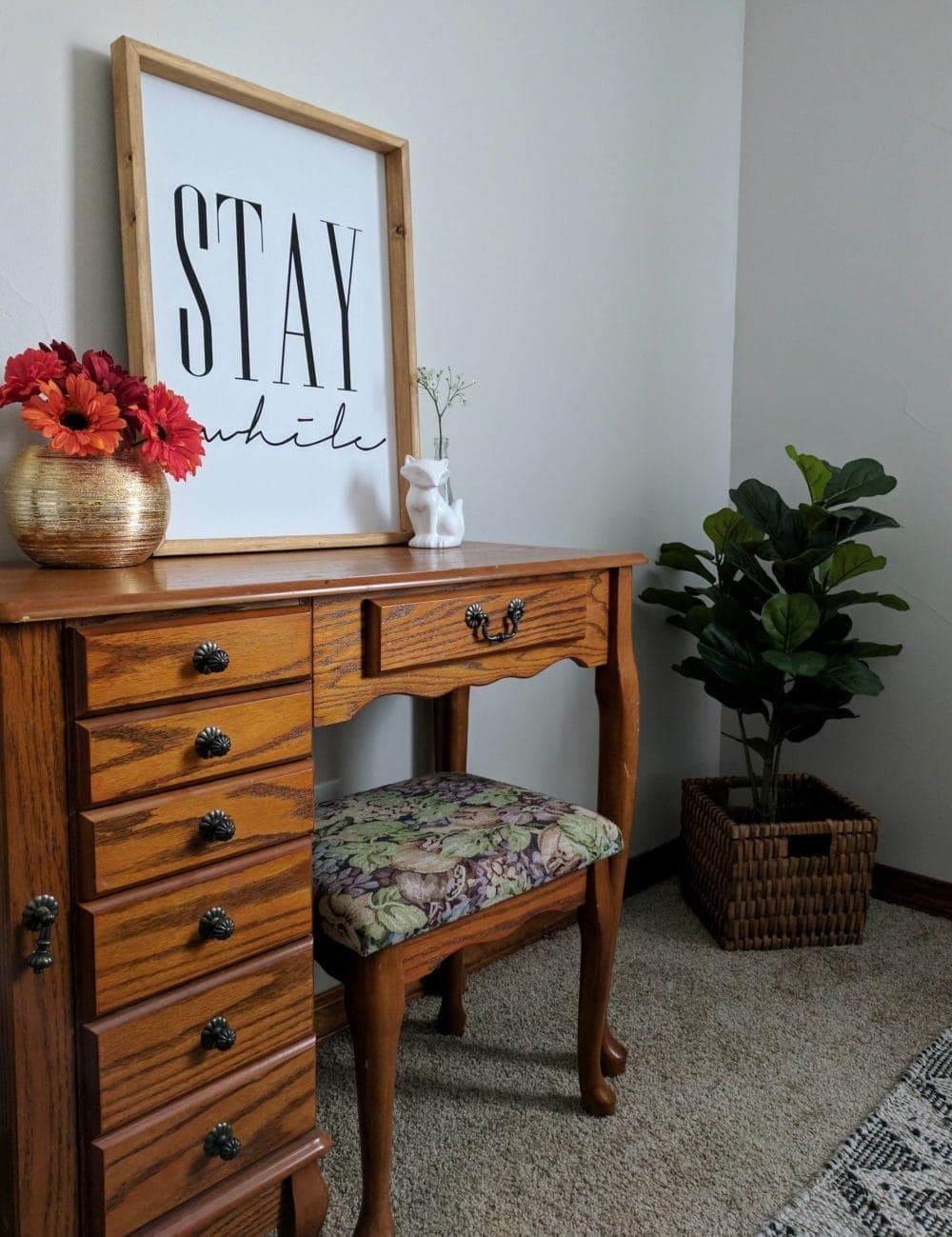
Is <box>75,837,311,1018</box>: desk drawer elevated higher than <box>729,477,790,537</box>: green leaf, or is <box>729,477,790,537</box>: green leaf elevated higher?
<box>729,477,790,537</box>: green leaf

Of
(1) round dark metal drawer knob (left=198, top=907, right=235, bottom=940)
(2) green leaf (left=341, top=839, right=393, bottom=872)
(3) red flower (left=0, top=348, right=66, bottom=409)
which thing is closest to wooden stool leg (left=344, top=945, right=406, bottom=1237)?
(2) green leaf (left=341, top=839, right=393, bottom=872)

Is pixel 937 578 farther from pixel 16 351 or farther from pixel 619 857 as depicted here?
pixel 16 351

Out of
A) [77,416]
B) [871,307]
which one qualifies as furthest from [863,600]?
[77,416]

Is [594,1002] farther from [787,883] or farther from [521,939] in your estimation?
[787,883]

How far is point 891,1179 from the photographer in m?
1.39

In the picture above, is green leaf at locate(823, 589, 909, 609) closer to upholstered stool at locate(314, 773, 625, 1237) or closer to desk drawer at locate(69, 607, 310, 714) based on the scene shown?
upholstered stool at locate(314, 773, 625, 1237)

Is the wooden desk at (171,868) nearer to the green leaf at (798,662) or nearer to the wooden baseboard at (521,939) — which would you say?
the wooden baseboard at (521,939)

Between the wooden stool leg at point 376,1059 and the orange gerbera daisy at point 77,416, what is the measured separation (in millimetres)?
684

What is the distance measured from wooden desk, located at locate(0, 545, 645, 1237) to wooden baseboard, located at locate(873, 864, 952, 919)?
1.65 metres

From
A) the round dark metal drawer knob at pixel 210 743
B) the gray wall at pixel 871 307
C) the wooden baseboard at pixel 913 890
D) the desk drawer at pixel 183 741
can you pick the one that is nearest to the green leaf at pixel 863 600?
the gray wall at pixel 871 307

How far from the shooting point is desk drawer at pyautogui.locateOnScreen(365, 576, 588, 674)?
1.17 meters

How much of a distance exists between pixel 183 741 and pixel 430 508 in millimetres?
691

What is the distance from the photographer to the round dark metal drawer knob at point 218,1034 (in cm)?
104

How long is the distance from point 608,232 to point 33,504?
4.99 ft
